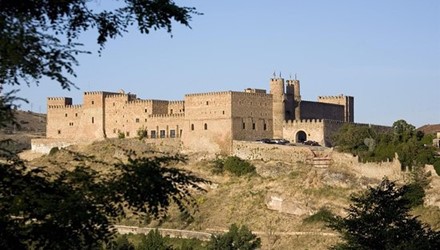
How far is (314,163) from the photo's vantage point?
57875 millimetres

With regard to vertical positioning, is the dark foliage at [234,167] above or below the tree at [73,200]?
below

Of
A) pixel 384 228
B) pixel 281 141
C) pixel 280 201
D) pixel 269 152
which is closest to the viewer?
pixel 384 228

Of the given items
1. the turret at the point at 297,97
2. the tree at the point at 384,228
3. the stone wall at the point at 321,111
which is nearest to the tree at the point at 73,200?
the tree at the point at 384,228

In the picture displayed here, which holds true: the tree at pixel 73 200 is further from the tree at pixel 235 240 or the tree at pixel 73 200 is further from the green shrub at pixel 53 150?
the green shrub at pixel 53 150

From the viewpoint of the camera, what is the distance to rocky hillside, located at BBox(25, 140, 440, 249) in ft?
170

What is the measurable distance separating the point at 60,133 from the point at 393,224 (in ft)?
149

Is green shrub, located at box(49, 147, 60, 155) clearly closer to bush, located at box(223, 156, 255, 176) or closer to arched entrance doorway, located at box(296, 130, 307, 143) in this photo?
bush, located at box(223, 156, 255, 176)

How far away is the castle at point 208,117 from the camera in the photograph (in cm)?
6253

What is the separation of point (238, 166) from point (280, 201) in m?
5.42

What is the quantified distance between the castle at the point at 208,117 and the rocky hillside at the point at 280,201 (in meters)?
2.69

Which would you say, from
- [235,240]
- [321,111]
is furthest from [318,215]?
[321,111]

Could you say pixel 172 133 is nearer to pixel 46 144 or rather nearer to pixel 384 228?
pixel 46 144

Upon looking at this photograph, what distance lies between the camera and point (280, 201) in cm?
5566

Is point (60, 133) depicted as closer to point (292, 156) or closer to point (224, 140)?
point (224, 140)
